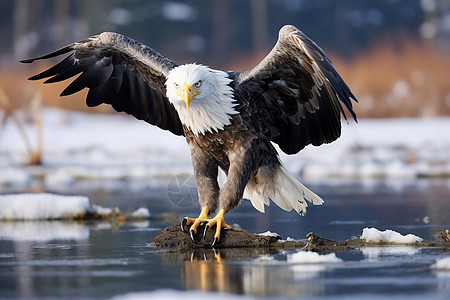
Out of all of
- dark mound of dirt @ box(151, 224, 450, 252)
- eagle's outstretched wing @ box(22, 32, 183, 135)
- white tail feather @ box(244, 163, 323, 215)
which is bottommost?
dark mound of dirt @ box(151, 224, 450, 252)

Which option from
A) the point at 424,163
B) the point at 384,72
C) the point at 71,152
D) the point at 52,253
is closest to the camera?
the point at 52,253

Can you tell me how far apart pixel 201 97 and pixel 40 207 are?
3.12m

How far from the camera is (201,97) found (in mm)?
7566

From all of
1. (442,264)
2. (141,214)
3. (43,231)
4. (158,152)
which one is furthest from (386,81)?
(442,264)

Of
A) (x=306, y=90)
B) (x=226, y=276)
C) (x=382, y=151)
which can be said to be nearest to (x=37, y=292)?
(x=226, y=276)

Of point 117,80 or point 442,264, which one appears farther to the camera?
point 117,80

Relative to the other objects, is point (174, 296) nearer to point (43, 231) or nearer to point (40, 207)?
point (43, 231)

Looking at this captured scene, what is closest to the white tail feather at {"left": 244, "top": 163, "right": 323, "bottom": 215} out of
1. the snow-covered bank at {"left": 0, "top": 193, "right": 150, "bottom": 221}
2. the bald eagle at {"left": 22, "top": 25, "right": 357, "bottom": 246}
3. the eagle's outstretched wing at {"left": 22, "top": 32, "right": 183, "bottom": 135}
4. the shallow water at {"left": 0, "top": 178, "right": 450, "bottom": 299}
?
the bald eagle at {"left": 22, "top": 25, "right": 357, "bottom": 246}

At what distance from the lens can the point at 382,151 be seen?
2145 centimetres

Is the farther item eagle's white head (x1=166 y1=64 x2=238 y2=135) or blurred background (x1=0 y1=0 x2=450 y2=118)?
blurred background (x1=0 y1=0 x2=450 y2=118)

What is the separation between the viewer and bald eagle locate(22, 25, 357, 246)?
24.7ft

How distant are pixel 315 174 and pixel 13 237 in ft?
32.0

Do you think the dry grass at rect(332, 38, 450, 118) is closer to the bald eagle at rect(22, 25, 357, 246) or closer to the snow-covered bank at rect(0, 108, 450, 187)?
the snow-covered bank at rect(0, 108, 450, 187)

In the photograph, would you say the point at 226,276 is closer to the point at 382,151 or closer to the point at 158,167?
the point at 158,167
